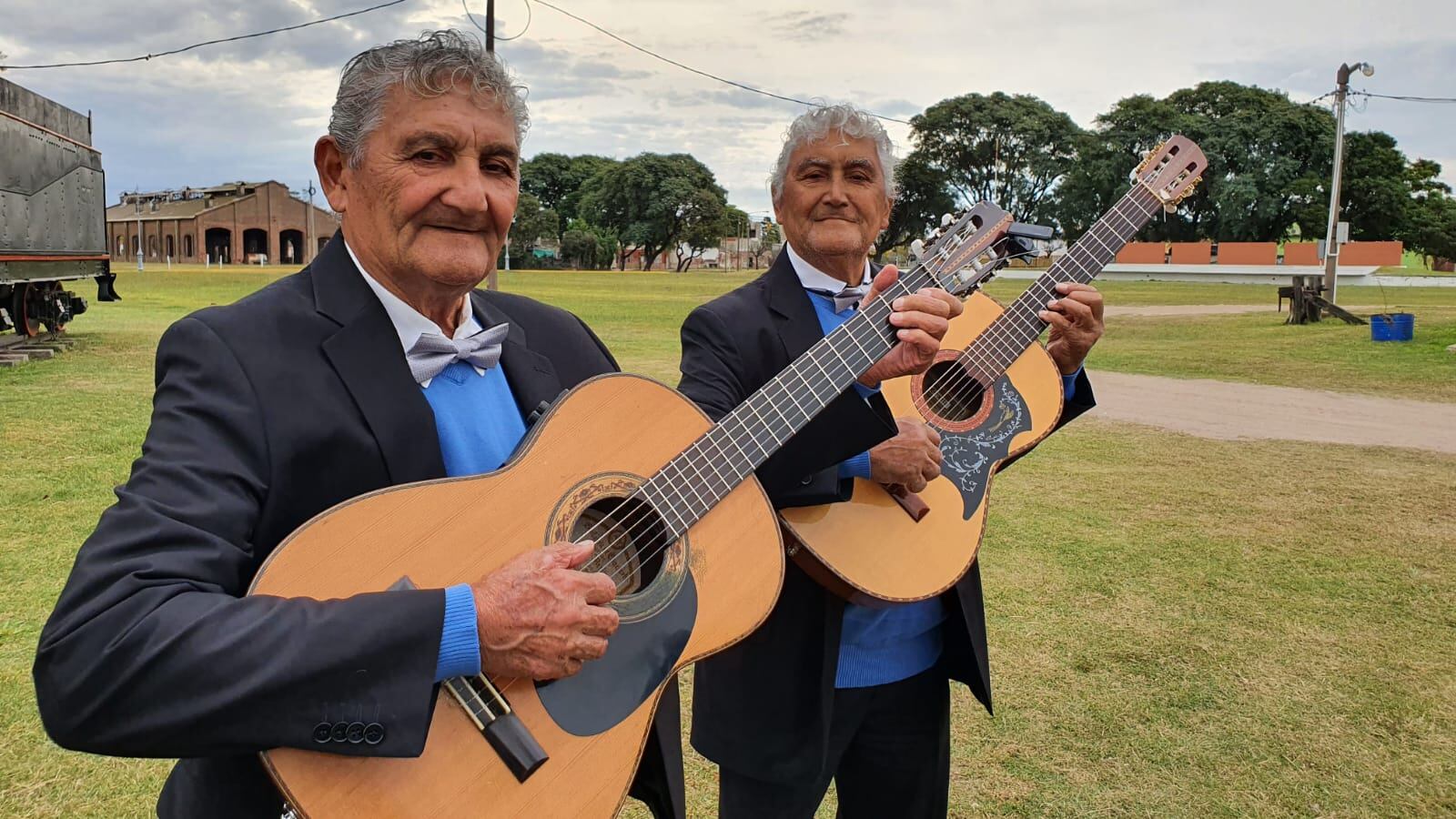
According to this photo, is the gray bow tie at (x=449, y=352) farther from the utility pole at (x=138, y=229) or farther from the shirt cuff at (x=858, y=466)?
the utility pole at (x=138, y=229)

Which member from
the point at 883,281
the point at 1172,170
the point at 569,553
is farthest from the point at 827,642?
the point at 1172,170

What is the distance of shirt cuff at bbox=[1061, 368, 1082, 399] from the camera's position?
10.3 ft

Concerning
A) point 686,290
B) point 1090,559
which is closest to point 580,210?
point 686,290

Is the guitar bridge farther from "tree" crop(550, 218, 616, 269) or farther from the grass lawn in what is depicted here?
"tree" crop(550, 218, 616, 269)

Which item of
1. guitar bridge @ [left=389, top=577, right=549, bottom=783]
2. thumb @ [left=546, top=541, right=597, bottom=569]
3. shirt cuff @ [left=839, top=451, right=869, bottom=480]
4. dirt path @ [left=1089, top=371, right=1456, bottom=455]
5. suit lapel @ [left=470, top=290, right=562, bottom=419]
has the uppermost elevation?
suit lapel @ [left=470, top=290, right=562, bottom=419]

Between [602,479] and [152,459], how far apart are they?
784 millimetres

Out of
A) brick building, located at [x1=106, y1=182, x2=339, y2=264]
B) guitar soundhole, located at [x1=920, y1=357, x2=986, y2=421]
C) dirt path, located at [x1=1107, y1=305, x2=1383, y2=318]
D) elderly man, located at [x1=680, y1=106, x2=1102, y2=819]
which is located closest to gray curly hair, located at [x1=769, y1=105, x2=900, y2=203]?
elderly man, located at [x1=680, y1=106, x2=1102, y2=819]

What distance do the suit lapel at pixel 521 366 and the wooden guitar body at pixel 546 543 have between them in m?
0.14

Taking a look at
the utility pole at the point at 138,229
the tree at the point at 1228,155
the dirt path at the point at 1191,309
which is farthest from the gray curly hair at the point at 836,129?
the utility pole at the point at 138,229

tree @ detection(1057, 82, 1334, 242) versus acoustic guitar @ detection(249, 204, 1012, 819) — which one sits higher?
tree @ detection(1057, 82, 1334, 242)

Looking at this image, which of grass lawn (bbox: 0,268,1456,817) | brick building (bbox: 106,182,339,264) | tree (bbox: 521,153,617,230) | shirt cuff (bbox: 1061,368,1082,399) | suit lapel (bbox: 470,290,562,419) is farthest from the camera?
tree (bbox: 521,153,617,230)

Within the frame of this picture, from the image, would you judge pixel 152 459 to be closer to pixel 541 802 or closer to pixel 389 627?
pixel 389 627

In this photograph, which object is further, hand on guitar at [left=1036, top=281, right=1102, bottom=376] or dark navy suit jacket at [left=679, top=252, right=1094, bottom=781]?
hand on guitar at [left=1036, top=281, right=1102, bottom=376]

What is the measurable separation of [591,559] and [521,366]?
0.46 metres
